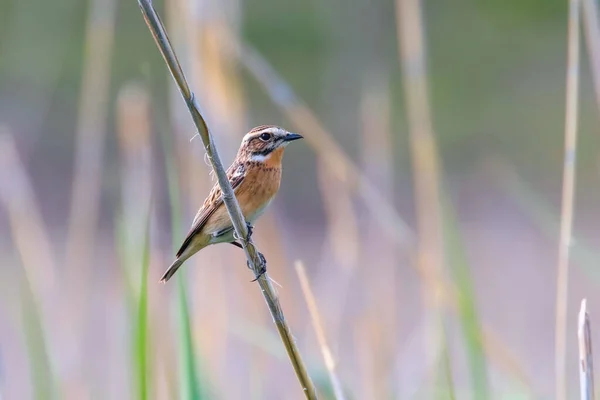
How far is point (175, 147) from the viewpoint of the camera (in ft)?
12.1

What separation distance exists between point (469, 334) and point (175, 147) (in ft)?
5.21

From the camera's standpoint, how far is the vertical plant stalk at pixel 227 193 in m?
1.57

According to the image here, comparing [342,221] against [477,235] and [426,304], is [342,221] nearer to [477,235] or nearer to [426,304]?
[426,304]

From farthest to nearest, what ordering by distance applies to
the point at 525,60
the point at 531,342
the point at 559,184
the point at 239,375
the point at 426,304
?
the point at 525,60, the point at 559,184, the point at 531,342, the point at 239,375, the point at 426,304

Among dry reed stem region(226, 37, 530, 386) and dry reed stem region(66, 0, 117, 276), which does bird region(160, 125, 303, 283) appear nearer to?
dry reed stem region(226, 37, 530, 386)

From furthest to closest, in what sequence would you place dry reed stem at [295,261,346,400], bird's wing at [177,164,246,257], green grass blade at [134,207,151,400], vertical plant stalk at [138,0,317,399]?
bird's wing at [177,164,246,257], dry reed stem at [295,261,346,400], green grass blade at [134,207,151,400], vertical plant stalk at [138,0,317,399]

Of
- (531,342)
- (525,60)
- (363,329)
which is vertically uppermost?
(525,60)

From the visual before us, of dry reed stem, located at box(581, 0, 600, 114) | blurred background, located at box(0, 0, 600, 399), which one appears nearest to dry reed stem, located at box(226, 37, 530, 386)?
blurred background, located at box(0, 0, 600, 399)

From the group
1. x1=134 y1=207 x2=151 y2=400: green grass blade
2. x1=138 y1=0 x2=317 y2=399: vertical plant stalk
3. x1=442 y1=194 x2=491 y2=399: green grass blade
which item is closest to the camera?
x1=138 y1=0 x2=317 y2=399: vertical plant stalk

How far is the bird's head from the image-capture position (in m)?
2.47

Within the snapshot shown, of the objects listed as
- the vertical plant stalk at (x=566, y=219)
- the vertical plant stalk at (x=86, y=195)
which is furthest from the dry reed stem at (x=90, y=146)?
the vertical plant stalk at (x=566, y=219)

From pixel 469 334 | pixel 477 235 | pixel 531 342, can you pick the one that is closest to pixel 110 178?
pixel 477 235

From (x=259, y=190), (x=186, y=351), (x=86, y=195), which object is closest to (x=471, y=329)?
(x=259, y=190)

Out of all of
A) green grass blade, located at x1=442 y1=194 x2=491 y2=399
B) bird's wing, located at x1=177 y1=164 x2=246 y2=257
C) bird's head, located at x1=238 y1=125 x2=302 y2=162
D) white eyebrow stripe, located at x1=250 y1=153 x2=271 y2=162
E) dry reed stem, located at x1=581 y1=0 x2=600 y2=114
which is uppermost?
dry reed stem, located at x1=581 y1=0 x2=600 y2=114
